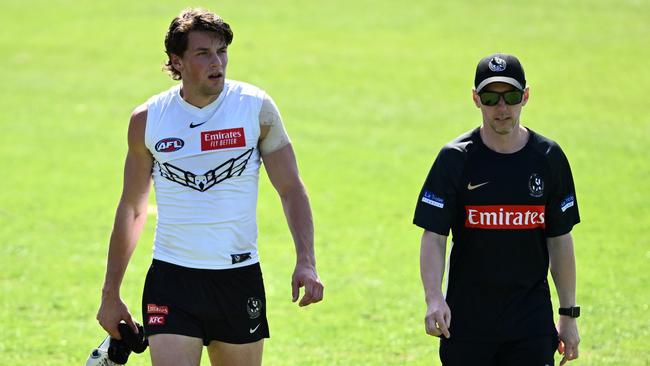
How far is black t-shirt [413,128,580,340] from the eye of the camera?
19.0 feet

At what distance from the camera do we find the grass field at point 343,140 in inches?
423

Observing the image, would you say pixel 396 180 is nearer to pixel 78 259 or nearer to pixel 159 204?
pixel 78 259

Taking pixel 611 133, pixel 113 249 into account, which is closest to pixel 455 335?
pixel 113 249

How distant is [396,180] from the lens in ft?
58.2

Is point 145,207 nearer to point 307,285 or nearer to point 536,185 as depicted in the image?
point 307,285

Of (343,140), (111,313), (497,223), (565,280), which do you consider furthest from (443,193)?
(343,140)

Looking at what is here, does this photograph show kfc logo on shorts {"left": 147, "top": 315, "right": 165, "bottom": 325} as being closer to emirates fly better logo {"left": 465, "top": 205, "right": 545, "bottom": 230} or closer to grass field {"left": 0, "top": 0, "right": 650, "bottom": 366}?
emirates fly better logo {"left": 465, "top": 205, "right": 545, "bottom": 230}

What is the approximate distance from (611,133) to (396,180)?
4.86 meters

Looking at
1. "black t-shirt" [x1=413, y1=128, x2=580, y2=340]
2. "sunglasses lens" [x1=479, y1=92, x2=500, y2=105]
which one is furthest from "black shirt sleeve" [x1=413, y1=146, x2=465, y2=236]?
"sunglasses lens" [x1=479, y1=92, x2=500, y2=105]

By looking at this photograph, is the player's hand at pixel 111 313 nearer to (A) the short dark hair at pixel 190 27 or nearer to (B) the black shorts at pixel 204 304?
(B) the black shorts at pixel 204 304

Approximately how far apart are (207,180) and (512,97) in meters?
1.61

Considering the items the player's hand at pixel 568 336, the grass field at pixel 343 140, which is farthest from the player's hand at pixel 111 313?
the grass field at pixel 343 140

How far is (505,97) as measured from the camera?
573 cm

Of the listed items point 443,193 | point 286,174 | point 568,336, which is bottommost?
point 568,336
